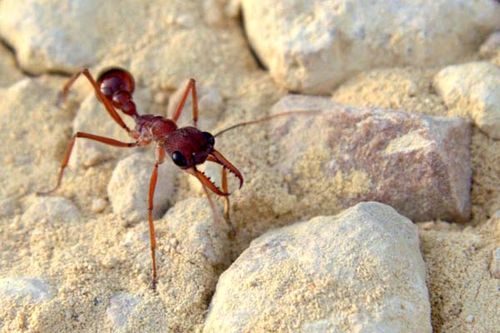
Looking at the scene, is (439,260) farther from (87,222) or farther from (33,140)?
(33,140)

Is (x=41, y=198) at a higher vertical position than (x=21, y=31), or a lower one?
lower

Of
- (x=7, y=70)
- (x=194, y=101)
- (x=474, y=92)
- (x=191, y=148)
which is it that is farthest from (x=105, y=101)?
(x=474, y=92)

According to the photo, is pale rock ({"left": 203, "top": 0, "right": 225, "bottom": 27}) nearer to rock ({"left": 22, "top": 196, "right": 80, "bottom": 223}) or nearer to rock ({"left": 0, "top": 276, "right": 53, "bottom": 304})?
rock ({"left": 22, "top": 196, "right": 80, "bottom": 223})

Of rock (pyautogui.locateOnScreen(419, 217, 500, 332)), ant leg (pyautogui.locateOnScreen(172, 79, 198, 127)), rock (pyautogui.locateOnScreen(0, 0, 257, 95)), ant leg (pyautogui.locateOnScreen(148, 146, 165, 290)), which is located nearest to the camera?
rock (pyautogui.locateOnScreen(419, 217, 500, 332))

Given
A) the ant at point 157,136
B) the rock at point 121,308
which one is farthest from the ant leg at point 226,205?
the rock at point 121,308

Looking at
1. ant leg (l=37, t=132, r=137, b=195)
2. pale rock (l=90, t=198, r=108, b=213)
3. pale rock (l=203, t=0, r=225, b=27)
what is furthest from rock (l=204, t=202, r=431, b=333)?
pale rock (l=203, t=0, r=225, b=27)

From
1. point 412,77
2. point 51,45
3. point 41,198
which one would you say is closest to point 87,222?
point 41,198

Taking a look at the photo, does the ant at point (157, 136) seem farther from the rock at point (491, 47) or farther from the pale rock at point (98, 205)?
the rock at point (491, 47)
